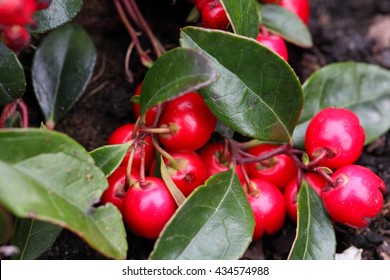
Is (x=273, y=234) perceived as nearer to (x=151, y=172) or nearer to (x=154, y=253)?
(x=151, y=172)

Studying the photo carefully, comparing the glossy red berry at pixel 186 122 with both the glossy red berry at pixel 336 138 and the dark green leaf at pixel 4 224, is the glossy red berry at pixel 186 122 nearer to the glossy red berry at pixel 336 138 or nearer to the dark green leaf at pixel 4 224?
the glossy red berry at pixel 336 138

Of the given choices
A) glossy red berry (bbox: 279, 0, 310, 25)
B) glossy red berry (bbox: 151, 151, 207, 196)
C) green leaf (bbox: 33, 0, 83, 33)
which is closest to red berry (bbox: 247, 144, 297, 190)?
glossy red berry (bbox: 151, 151, 207, 196)

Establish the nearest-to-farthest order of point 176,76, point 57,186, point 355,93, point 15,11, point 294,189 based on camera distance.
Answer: point 15,11 → point 57,186 → point 176,76 → point 294,189 → point 355,93

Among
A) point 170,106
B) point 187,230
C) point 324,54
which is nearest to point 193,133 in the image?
point 170,106

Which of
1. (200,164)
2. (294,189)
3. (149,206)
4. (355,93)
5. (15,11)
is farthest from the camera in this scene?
(355,93)

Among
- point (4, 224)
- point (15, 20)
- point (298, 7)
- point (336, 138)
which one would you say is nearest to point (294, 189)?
point (336, 138)

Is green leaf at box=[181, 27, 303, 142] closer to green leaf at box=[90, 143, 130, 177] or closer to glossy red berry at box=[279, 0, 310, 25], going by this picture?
green leaf at box=[90, 143, 130, 177]

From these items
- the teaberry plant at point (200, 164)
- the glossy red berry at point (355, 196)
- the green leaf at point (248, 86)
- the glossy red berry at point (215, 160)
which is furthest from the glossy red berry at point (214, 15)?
the glossy red berry at point (355, 196)

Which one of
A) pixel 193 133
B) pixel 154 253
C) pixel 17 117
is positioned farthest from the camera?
pixel 17 117

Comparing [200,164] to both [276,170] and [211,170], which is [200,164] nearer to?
[211,170]
